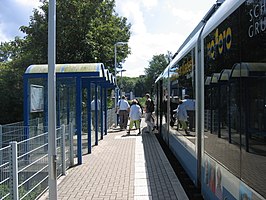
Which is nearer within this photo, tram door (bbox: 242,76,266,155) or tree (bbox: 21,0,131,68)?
tram door (bbox: 242,76,266,155)

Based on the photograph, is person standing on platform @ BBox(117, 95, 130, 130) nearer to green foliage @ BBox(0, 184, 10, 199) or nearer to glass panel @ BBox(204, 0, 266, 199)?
green foliage @ BBox(0, 184, 10, 199)

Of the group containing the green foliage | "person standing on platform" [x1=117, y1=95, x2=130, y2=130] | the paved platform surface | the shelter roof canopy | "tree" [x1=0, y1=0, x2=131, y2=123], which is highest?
"tree" [x1=0, y1=0, x2=131, y2=123]

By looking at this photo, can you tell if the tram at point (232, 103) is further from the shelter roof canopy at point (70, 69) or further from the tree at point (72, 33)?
the tree at point (72, 33)

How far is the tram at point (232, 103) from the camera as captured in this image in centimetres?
309

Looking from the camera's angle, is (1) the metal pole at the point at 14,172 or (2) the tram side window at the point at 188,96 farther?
(2) the tram side window at the point at 188,96

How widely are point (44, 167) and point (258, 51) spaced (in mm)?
5125

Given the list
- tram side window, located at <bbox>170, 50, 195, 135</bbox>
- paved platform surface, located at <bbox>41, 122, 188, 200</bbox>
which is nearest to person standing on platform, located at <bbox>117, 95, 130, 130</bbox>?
paved platform surface, located at <bbox>41, 122, 188, 200</bbox>

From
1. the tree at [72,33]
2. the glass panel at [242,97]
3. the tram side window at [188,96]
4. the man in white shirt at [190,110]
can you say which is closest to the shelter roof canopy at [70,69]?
the tram side window at [188,96]

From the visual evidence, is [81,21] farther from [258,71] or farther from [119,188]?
[258,71]

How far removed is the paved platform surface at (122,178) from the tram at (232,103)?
116 centimetres

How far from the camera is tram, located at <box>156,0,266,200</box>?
309 centimetres

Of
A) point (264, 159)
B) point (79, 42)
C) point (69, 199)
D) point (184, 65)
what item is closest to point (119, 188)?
point (69, 199)

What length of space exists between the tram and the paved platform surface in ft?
3.81

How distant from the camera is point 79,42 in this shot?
22562 millimetres
